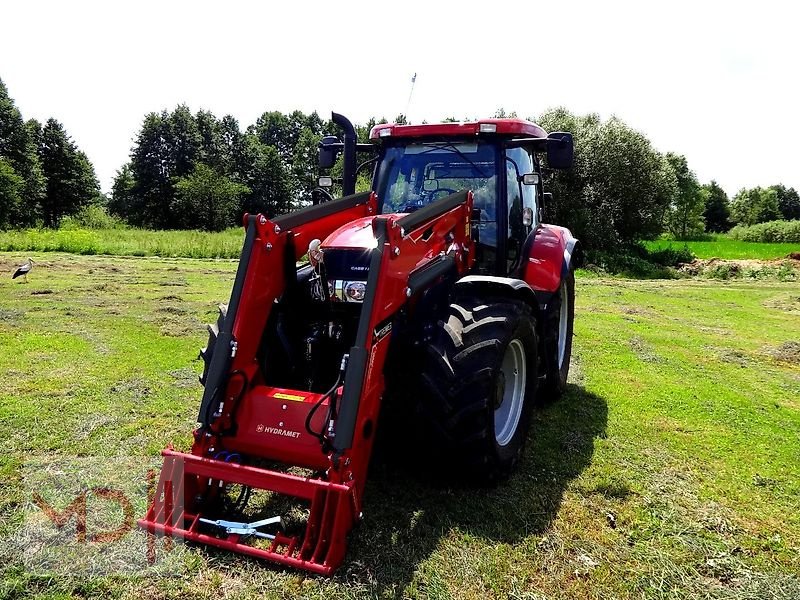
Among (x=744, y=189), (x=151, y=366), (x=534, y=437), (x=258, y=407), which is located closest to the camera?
(x=258, y=407)

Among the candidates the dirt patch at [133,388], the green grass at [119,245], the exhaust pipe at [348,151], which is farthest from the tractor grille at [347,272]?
the green grass at [119,245]

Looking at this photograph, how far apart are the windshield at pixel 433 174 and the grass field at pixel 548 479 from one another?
79.3 inches

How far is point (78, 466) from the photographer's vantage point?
373cm

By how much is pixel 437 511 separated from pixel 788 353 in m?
6.64

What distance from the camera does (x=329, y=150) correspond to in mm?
5113

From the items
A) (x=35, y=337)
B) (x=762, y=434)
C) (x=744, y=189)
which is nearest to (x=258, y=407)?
(x=762, y=434)

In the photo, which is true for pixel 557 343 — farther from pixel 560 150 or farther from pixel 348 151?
pixel 348 151

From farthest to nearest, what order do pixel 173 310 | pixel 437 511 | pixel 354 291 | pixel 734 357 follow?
pixel 173 310 < pixel 734 357 < pixel 354 291 < pixel 437 511

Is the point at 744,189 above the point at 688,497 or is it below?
above

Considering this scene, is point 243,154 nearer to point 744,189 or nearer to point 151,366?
point 151,366

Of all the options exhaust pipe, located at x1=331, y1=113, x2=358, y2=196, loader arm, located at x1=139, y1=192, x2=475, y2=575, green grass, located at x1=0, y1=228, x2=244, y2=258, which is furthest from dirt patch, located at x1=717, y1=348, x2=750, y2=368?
green grass, located at x1=0, y1=228, x2=244, y2=258

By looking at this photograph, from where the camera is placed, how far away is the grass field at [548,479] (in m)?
2.75

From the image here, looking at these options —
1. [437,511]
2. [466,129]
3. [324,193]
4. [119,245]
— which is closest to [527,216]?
[466,129]

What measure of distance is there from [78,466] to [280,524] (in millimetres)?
1636
